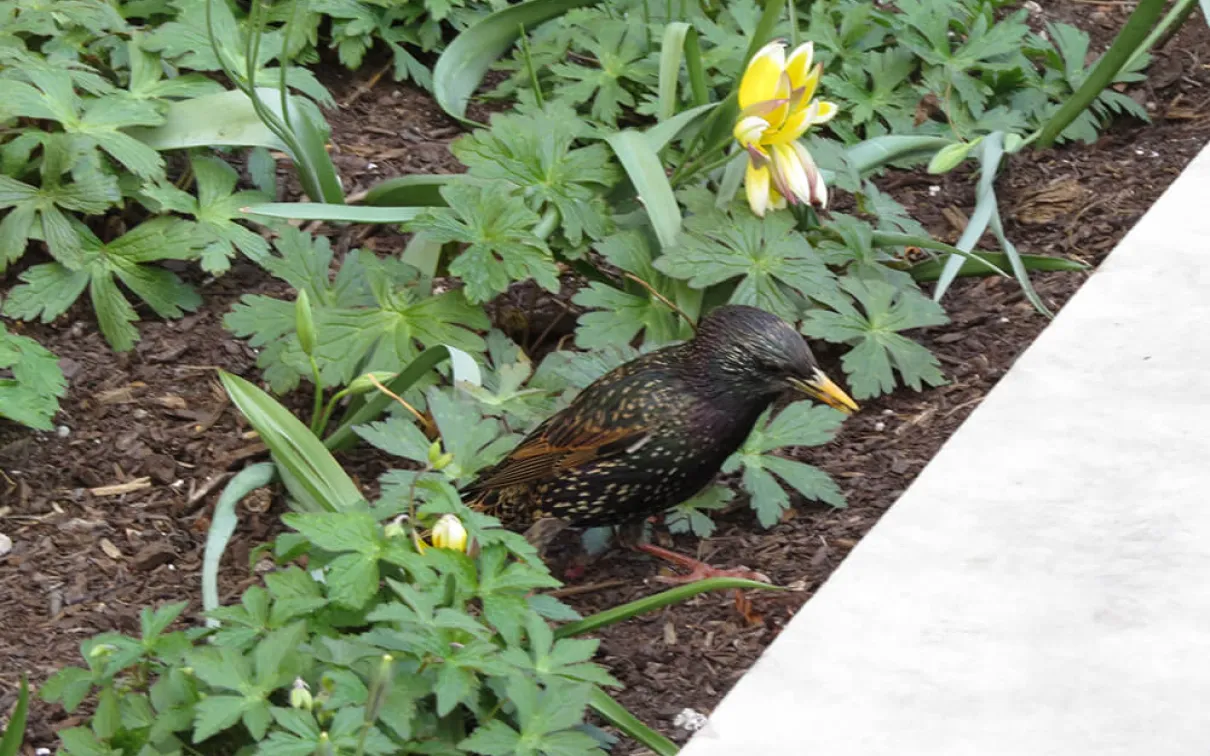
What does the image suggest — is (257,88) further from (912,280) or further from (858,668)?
(858,668)

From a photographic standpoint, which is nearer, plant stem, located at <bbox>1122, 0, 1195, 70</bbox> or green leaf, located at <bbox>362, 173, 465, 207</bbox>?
green leaf, located at <bbox>362, 173, 465, 207</bbox>

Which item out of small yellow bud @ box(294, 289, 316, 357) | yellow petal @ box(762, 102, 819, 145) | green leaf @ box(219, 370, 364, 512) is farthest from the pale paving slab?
small yellow bud @ box(294, 289, 316, 357)

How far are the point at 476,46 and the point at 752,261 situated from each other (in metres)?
1.21

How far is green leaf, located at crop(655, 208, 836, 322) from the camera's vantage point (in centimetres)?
330

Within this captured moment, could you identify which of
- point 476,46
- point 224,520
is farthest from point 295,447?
point 476,46

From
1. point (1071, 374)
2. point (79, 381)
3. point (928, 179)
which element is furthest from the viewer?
point (928, 179)

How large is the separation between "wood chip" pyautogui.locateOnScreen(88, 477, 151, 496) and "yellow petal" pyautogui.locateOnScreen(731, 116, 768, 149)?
1419mm

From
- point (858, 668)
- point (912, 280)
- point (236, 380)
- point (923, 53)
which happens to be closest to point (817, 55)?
point (923, 53)

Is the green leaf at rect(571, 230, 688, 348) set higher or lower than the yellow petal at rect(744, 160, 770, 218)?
lower

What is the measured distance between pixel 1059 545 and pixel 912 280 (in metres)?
1.26

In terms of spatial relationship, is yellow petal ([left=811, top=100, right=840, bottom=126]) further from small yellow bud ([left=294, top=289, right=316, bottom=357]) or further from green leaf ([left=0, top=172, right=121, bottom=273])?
green leaf ([left=0, top=172, right=121, bottom=273])

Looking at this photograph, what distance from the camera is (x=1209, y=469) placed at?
251 cm

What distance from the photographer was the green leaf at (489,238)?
10.6 ft

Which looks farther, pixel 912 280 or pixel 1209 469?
pixel 912 280
